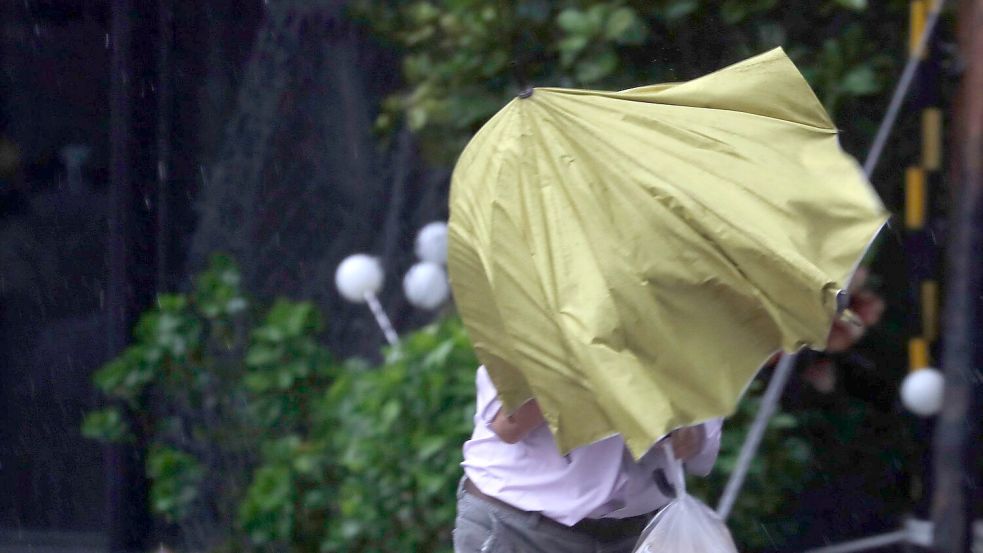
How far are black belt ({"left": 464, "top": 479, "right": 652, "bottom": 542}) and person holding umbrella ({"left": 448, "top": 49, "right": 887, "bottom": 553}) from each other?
71 mm

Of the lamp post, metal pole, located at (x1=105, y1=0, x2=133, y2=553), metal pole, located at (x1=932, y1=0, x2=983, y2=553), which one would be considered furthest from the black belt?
metal pole, located at (x1=105, y1=0, x2=133, y2=553)

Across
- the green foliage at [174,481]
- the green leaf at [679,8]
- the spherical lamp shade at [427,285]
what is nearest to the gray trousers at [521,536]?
the spherical lamp shade at [427,285]

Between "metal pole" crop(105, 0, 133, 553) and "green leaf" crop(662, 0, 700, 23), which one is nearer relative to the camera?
"green leaf" crop(662, 0, 700, 23)

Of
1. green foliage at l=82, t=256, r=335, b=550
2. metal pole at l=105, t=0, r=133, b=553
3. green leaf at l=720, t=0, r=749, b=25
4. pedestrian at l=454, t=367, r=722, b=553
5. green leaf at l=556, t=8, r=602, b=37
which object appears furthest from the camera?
metal pole at l=105, t=0, r=133, b=553

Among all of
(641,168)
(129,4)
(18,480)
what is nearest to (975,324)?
(641,168)

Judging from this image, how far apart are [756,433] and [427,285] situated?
119 cm

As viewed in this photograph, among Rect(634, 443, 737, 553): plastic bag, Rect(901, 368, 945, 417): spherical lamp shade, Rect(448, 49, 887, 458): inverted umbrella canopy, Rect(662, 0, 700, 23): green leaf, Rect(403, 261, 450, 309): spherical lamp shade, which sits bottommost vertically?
Rect(901, 368, 945, 417): spherical lamp shade

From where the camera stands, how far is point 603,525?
2816 mm

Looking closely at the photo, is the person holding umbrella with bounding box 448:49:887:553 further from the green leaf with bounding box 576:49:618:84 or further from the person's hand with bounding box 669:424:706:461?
the green leaf with bounding box 576:49:618:84

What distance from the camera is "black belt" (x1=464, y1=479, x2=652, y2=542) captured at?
2.80 meters

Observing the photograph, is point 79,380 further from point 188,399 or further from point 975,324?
point 975,324

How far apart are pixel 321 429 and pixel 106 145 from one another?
2067mm

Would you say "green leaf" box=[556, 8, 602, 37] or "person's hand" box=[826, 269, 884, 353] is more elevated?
"green leaf" box=[556, 8, 602, 37]

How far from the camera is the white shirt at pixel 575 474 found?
2.74 metres
